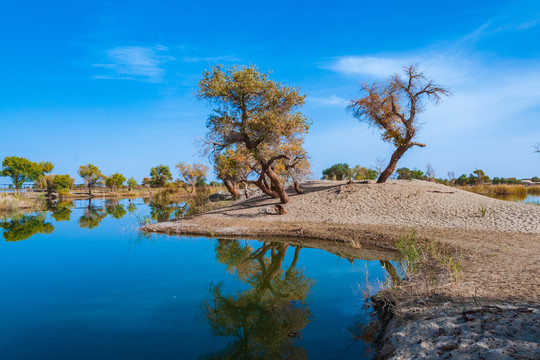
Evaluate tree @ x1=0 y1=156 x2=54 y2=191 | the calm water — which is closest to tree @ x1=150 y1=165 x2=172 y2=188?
tree @ x1=0 y1=156 x2=54 y2=191

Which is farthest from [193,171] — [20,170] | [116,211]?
Answer: [20,170]

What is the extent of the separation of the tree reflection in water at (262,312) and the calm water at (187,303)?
0.02 m

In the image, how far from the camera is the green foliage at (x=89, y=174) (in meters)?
68.2

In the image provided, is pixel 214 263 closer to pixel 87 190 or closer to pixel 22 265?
pixel 22 265

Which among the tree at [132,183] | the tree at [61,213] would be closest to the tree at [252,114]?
the tree at [61,213]

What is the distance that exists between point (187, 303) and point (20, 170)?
235ft

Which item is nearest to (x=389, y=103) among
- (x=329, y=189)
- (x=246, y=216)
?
(x=329, y=189)

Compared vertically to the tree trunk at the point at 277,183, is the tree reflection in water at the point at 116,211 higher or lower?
lower

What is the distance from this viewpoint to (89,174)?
68.9 m

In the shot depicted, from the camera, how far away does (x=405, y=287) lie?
20.4 feet

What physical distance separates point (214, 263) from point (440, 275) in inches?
256

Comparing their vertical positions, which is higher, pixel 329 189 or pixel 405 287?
pixel 329 189

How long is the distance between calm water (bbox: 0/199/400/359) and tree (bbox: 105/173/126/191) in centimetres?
6588

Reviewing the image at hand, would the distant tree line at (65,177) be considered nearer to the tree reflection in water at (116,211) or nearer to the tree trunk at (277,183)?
the tree reflection in water at (116,211)
